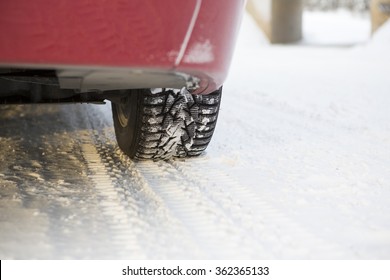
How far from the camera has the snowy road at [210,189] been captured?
1777mm

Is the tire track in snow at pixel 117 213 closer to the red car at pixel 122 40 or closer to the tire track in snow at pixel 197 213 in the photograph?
the tire track in snow at pixel 197 213

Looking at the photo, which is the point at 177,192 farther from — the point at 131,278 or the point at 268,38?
the point at 268,38

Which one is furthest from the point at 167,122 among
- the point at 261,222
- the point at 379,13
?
the point at 379,13

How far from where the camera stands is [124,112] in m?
2.73

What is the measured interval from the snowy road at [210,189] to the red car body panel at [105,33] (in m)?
0.54

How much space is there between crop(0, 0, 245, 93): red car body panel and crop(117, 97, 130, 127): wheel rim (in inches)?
36.0

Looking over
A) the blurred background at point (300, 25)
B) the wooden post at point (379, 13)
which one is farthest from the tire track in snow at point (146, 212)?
the blurred background at point (300, 25)

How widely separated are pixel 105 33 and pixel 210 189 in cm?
85

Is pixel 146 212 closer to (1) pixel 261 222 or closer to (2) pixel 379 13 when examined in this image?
(1) pixel 261 222

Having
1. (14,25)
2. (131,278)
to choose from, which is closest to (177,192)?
(131,278)

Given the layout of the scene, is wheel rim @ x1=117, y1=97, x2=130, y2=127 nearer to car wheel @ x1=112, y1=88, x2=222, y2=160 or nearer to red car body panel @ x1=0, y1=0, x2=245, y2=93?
car wheel @ x1=112, y1=88, x2=222, y2=160

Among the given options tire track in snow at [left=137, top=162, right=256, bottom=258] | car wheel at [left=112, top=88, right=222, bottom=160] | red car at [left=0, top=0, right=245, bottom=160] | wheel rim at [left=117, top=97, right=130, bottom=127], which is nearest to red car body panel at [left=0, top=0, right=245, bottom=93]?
red car at [left=0, top=0, right=245, bottom=160]

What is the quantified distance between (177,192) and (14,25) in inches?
36.3

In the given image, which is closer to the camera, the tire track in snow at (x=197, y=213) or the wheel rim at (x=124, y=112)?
the tire track in snow at (x=197, y=213)
